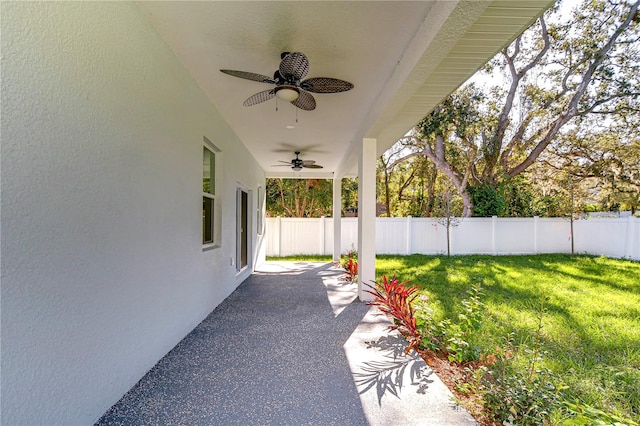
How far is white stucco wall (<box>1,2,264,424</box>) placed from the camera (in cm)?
134

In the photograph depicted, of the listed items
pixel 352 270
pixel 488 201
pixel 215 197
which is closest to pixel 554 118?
A: pixel 488 201

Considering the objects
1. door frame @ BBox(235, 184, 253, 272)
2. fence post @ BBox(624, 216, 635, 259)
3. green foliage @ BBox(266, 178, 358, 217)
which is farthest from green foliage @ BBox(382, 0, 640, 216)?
door frame @ BBox(235, 184, 253, 272)

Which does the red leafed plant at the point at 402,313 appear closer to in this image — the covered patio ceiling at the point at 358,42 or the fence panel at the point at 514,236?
the covered patio ceiling at the point at 358,42

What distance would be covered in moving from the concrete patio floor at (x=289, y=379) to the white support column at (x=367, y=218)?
76 centimetres

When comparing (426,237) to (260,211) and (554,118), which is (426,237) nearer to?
(554,118)

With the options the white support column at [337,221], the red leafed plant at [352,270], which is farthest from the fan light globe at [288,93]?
the white support column at [337,221]

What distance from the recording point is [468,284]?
5.86 metres

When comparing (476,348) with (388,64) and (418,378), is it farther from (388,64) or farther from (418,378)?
(388,64)

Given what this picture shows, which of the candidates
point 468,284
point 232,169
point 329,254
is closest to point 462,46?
A: point 232,169

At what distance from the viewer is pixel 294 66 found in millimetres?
2537

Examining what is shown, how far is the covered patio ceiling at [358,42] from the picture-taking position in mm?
2125

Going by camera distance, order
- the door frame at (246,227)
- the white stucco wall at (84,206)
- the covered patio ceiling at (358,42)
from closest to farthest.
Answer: the white stucco wall at (84,206), the covered patio ceiling at (358,42), the door frame at (246,227)

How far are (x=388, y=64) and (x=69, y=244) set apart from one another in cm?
294

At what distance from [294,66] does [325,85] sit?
15.1 inches
